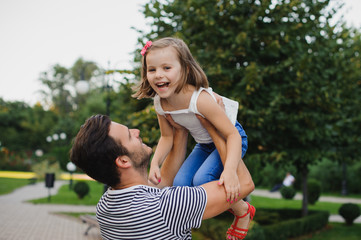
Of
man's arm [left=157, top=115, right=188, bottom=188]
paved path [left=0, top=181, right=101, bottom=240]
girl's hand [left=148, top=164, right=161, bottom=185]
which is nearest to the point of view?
Result: girl's hand [left=148, top=164, right=161, bottom=185]

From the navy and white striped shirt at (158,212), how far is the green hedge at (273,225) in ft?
18.6

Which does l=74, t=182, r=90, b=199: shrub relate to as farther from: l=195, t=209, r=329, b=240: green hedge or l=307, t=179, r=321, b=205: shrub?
l=307, t=179, r=321, b=205: shrub

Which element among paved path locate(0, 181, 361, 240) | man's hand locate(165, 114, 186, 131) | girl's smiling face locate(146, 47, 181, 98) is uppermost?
girl's smiling face locate(146, 47, 181, 98)

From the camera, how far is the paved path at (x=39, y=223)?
10.3m

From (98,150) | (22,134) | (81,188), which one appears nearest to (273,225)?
(98,150)

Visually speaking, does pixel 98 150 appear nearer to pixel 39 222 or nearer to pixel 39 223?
pixel 39 223

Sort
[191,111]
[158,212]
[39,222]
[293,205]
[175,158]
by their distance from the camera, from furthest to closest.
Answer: [293,205], [39,222], [175,158], [191,111], [158,212]

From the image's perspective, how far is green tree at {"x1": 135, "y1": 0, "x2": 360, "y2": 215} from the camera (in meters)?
6.92

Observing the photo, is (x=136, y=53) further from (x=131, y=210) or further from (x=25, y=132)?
(x=25, y=132)

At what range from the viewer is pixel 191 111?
1944 millimetres

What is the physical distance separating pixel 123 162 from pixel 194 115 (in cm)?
50

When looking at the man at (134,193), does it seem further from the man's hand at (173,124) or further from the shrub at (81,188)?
the shrub at (81,188)

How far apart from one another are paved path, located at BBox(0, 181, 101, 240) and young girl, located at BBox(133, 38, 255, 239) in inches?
359

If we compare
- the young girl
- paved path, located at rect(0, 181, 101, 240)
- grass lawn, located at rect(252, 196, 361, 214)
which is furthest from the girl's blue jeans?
grass lawn, located at rect(252, 196, 361, 214)
